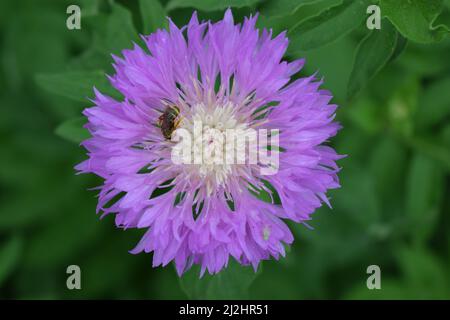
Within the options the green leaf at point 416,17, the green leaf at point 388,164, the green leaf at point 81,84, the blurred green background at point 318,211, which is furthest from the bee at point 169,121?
the green leaf at point 388,164

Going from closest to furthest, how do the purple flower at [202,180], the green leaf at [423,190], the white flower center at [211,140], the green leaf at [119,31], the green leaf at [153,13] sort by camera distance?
the purple flower at [202,180], the white flower center at [211,140], the green leaf at [153,13], the green leaf at [119,31], the green leaf at [423,190]

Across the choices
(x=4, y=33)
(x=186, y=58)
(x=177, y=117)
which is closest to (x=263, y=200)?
(x=177, y=117)

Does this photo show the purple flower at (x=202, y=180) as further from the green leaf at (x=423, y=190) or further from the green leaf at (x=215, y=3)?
the green leaf at (x=423, y=190)

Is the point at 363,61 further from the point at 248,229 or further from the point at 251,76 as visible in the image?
the point at 248,229

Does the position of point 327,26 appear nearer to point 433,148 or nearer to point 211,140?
point 211,140
